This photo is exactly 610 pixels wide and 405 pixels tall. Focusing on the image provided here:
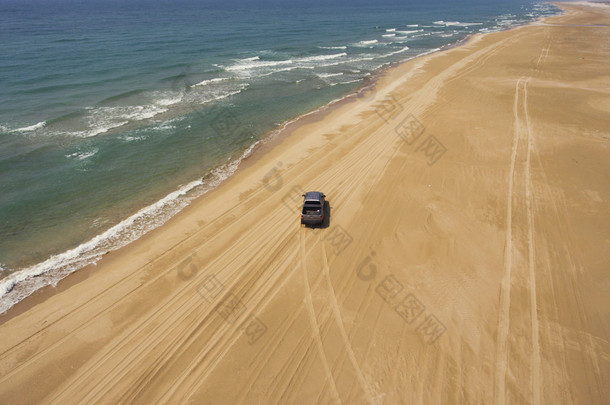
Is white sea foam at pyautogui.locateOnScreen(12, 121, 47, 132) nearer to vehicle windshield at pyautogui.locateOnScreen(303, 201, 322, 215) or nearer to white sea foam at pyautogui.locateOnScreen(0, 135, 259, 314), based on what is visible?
white sea foam at pyautogui.locateOnScreen(0, 135, 259, 314)

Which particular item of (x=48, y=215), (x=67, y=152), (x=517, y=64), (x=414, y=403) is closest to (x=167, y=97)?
(x=67, y=152)

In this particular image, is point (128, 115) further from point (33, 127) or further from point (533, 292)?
point (533, 292)

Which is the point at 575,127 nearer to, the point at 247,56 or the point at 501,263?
the point at 501,263

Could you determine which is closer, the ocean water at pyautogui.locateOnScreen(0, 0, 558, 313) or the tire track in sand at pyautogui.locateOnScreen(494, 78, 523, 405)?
the tire track in sand at pyautogui.locateOnScreen(494, 78, 523, 405)

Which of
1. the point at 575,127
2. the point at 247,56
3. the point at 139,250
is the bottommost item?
the point at 139,250

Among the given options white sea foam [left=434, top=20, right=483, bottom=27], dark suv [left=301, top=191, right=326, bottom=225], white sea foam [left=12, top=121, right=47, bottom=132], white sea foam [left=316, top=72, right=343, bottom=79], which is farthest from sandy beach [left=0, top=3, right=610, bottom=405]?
white sea foam [left=434, top=20, right=483, bottom=27]

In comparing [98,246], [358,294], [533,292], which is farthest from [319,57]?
[533,292]
